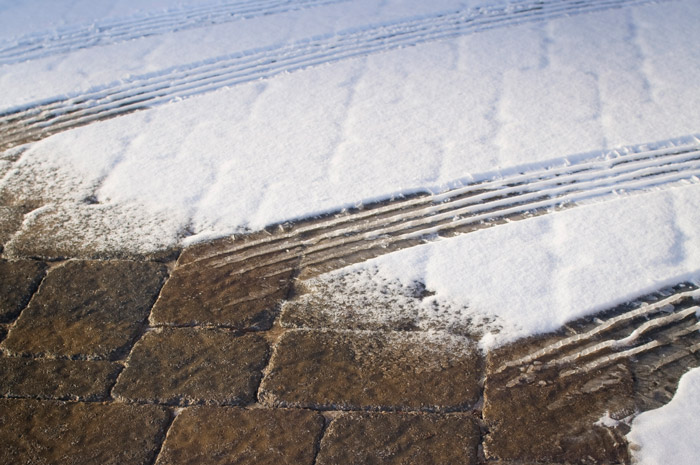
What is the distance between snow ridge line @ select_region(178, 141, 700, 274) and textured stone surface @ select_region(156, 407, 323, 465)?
0.75 metres

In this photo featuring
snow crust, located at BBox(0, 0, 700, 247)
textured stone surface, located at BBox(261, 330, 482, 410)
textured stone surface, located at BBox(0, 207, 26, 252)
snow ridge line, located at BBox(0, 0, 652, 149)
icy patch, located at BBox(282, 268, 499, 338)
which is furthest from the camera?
snow ridge line, located at BBox(0, 0, 652, 149)

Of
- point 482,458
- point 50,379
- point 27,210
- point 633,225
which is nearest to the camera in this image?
point 482,458

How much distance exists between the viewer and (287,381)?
2354 mm

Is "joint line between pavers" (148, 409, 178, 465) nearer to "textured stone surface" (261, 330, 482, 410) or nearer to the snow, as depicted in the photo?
"textured stone surface" (261, 330, 482, 410)

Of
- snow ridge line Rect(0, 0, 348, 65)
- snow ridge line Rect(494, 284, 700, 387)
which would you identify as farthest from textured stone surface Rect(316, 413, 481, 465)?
snow ridge line Rect(0, 0, 348, 65)

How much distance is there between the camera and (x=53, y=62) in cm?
473

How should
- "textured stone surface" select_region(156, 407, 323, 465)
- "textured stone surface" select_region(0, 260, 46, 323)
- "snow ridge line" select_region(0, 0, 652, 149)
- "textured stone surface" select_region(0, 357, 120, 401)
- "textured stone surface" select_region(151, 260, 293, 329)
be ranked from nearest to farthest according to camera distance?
→ "textured stone surface" select_region(156, 407, 323, 465)
"textured stone surface" select_region(0, 357, 120, 401)
"textured stone surface" select_region(151, 260, 293, 329)
"textured stone surface" select_region(0, 260, 46, 323)
"snow ridge line" select_region(0, 0, 652, 149)

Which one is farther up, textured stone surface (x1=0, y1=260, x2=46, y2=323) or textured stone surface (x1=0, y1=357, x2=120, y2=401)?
textured stone surface (x1=0, y1=260, x2=46, y2=323)

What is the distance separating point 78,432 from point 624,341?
6.09ft

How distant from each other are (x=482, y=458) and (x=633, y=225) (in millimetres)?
1334

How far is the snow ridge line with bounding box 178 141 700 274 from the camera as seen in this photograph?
292 centimetres

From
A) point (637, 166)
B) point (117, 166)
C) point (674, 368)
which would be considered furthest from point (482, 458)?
point (117, 166)

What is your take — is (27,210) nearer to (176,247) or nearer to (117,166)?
(117,166)

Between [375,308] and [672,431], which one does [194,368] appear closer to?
[375,308]
